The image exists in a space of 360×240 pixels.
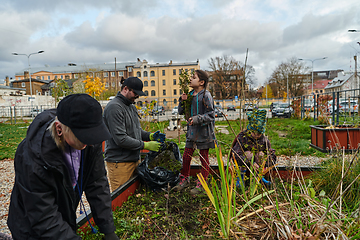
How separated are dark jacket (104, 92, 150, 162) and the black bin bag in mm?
211

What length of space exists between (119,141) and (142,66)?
56.3 metres

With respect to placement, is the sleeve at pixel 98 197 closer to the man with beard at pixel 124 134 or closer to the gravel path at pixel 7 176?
the man with beard at pixel 124 134

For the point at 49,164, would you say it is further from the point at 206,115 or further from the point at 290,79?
the point at 290,79

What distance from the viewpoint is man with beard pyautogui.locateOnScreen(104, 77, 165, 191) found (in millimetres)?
2432

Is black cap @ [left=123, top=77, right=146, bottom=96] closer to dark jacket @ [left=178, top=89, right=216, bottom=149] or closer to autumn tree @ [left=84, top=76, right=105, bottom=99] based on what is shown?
dark jacket @ [left=178, top=89, right=216, bottom=149]

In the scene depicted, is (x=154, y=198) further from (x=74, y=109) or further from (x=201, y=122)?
(x=74, y=109)

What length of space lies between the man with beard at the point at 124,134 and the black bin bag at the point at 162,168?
0.18 meters

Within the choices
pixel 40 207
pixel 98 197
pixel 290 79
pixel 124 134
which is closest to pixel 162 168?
pixel 124 134

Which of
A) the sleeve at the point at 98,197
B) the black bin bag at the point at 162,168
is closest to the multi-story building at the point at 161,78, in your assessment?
the black bin bag at the point at 162,168

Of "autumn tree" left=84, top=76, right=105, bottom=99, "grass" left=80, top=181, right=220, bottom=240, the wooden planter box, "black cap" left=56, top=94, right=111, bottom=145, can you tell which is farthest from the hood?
"autumn tree" left=84, top=76, right=105, bottom=99

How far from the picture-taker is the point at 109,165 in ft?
8.69

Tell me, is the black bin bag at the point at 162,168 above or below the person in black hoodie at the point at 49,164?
below

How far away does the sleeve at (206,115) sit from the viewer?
8.84ft

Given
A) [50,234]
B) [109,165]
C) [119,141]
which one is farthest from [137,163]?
[50,234]
